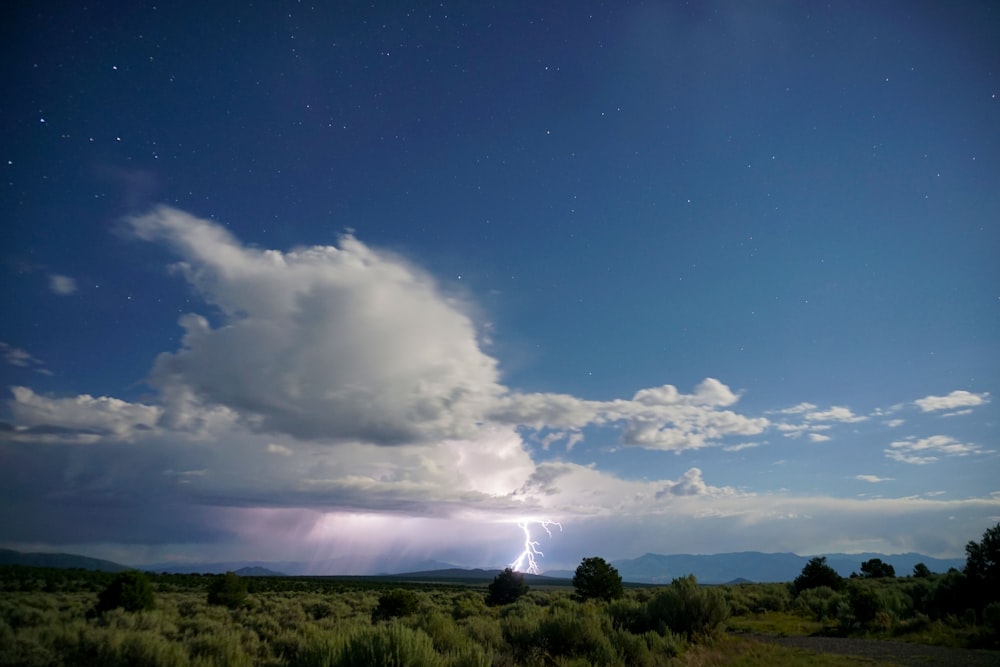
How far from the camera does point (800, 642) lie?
61.2 ft

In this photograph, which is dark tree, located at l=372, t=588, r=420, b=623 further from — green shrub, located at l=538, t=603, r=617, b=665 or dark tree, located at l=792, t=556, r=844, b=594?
dark tree, located at l=792, t=556, r=844, b=594

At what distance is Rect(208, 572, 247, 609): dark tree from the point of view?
25.8 m

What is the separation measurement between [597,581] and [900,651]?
17237 mm

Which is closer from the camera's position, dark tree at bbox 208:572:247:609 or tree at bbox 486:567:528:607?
dark tree at bbox 208:572:247:609

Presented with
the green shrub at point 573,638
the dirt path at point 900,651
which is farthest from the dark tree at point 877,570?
the green shrub at point 573,638

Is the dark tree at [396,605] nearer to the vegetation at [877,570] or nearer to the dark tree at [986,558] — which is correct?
the dark tree at [986,558]

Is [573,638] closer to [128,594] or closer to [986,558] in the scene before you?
[128,594]

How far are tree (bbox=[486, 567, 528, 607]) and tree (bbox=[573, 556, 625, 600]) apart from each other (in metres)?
6.74

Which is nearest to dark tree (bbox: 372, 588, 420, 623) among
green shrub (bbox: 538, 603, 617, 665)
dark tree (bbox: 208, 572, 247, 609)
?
dark tree (bbox: 208, 572, 247, 609)

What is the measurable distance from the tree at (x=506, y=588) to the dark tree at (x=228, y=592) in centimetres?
1690

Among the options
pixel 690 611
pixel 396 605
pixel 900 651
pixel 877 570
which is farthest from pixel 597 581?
pixel 877 570

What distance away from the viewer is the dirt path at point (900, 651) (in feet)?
44.7

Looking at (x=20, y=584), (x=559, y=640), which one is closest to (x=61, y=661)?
(x=559, y=640)

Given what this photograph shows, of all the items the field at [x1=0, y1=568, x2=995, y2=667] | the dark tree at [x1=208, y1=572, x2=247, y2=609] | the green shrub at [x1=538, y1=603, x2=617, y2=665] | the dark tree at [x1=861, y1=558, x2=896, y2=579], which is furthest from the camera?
the dark tree at [x1=861, y1=558, x2=896, y2=579]
